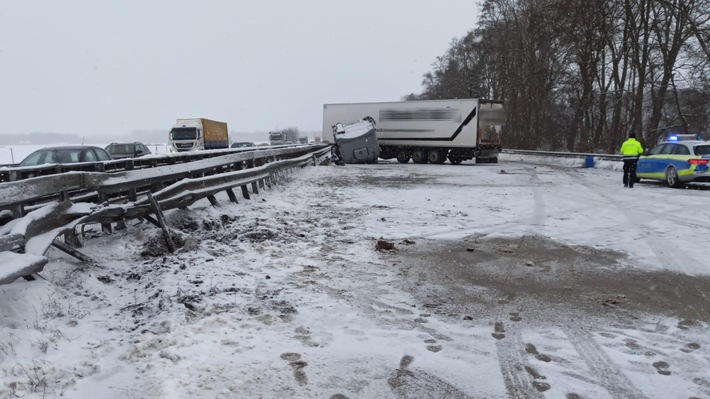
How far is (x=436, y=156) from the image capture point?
32500 millimetres

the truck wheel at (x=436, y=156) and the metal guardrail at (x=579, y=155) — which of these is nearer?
the metal guardrail at (x=579, y=155)

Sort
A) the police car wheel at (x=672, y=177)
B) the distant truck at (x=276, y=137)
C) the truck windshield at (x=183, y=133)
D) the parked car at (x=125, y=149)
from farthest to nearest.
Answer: the distant truck at (x=276, y=137), the truck windshield at (x=183, y=133), the parked car at (x=125, y=149), the police car wheel at (x=672, y=177)

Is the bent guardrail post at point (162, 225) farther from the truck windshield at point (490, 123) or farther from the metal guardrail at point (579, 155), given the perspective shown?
the truck windshield at point (490, 123)

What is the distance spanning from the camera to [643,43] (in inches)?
1204

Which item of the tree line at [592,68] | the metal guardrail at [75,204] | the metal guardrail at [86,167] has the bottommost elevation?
the metal guardrail at [75,204]

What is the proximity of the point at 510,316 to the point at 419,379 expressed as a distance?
5.29ft

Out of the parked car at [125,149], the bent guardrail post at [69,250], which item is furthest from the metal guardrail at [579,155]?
the bent guardrail post at [69,250]

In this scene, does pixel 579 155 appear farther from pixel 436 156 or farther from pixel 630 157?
pixel 630 157

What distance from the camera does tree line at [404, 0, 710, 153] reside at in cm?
3008

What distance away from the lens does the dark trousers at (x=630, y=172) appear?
16391 mm

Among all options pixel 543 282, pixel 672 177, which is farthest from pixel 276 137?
pixel 543 282

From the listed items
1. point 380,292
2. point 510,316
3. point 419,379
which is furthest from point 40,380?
point 510,316

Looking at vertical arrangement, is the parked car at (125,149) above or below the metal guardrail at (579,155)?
above

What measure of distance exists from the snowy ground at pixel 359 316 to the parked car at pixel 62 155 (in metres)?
6.24
